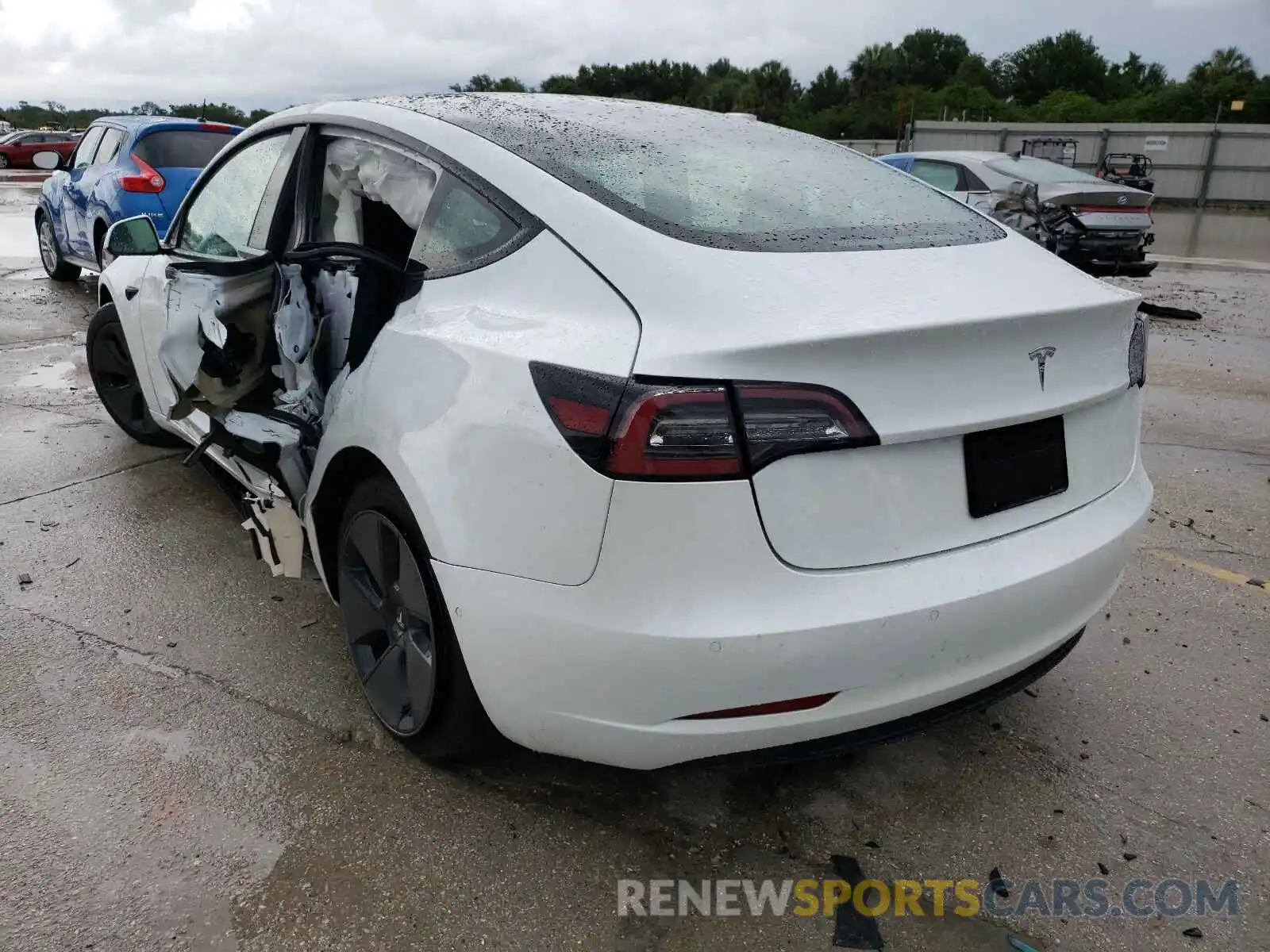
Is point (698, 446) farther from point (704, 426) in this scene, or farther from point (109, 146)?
point (109, 146)

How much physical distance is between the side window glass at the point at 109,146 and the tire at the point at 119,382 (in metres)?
5.21

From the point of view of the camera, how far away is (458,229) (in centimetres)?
228

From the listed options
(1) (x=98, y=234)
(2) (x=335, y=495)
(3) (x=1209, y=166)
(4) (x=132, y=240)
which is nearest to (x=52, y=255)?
(1) (x=98, y=234)

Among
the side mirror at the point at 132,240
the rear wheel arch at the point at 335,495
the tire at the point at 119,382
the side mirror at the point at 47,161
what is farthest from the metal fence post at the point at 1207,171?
the rear wheel arch at the point at 335,495

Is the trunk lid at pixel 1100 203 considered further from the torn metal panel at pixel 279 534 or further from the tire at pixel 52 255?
the tire at pixel 52 255

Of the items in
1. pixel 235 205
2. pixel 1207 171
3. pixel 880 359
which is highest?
pixel 235 205

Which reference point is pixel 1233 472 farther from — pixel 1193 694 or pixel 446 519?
pixel 446 519

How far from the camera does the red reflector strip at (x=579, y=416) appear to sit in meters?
1.75

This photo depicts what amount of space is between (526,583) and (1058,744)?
1.64m

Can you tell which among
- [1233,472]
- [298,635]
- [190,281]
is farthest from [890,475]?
[1233,472]

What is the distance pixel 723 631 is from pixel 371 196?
177 cm

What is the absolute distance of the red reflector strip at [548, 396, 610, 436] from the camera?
175 cm

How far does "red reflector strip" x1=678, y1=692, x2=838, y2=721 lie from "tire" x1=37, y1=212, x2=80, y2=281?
35.0 ft

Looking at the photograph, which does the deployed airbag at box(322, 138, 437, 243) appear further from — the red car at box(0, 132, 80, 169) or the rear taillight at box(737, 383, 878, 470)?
the red car at box(0, 132, 80, 169)
